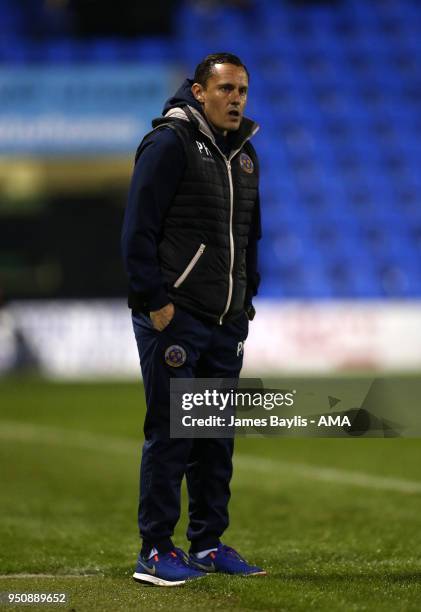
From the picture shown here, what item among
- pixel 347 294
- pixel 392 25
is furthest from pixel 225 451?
pixel 392 25

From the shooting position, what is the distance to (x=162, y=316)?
14.8 feet

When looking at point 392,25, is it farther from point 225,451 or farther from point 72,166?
point 225,451

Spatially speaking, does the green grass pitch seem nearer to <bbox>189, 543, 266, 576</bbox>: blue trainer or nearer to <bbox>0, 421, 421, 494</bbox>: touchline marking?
<bbox>0, 421, 421, 494</bbox>: touchline marking

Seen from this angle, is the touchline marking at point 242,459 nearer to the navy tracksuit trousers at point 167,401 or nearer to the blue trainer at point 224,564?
the blue trainer at point 224,564

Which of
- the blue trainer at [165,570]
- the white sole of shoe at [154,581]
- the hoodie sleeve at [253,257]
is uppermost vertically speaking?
the hoodie sleeve at [253,257]

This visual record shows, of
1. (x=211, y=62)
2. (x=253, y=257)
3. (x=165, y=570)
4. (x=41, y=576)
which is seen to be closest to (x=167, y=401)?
(x=165, y=570)

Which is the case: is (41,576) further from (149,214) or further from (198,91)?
(198,91)

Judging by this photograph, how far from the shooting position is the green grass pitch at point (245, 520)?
4.41m

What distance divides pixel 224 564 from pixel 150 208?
58.4 inches

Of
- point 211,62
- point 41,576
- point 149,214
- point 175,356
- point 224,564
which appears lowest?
point 41,576

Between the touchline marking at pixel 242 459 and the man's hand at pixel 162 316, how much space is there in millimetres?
3821

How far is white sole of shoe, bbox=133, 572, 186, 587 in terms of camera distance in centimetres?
454

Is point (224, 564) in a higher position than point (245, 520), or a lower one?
higher

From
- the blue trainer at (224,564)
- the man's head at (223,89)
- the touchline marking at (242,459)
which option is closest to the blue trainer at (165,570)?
the blue trainer at (224,564)
